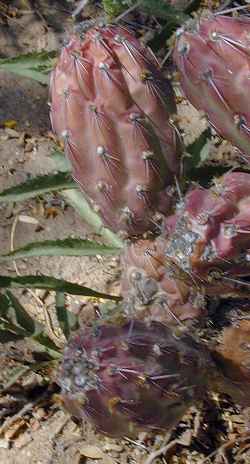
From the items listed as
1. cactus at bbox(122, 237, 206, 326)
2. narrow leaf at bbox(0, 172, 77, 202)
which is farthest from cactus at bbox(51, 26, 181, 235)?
narrow leaf at bbox(0, 172, 77, 202)

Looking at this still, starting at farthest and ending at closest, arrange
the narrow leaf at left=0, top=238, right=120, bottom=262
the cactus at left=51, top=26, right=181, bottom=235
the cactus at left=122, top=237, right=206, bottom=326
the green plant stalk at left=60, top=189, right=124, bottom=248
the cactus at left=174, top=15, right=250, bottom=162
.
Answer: the green plant stalk at left=60, top=189, right=124, bottom=248 → the narrow leaf at left=0, top=238, right=120, bottom=262 → the cactus at left=122, top=237, right=206, bottom=326 → the cactus at left=51, top=26, right=181, bottom=235 → the cactus at left=174, top=15, right=250, bottom=162

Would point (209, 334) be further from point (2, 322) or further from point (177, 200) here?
point (2, 322)

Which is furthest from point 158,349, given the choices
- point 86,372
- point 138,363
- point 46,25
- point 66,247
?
point 46,25

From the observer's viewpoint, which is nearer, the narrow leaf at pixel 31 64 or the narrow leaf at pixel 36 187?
the narrow leaf at pixel 36 187

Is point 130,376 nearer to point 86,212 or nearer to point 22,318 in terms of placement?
point 22,318

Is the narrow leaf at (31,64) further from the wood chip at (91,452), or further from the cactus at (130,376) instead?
the wood chip at (91,452)

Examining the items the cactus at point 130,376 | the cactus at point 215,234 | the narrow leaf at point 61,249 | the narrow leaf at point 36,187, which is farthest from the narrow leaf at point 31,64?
the cactus at point 130,376

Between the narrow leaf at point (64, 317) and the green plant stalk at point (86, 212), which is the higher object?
the green plant stalk at point (86, 212)

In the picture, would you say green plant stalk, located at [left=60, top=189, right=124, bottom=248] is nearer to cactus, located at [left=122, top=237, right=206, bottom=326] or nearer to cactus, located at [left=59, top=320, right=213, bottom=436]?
cactus, located at [left=122, top=237, right=206, bottom=326]
